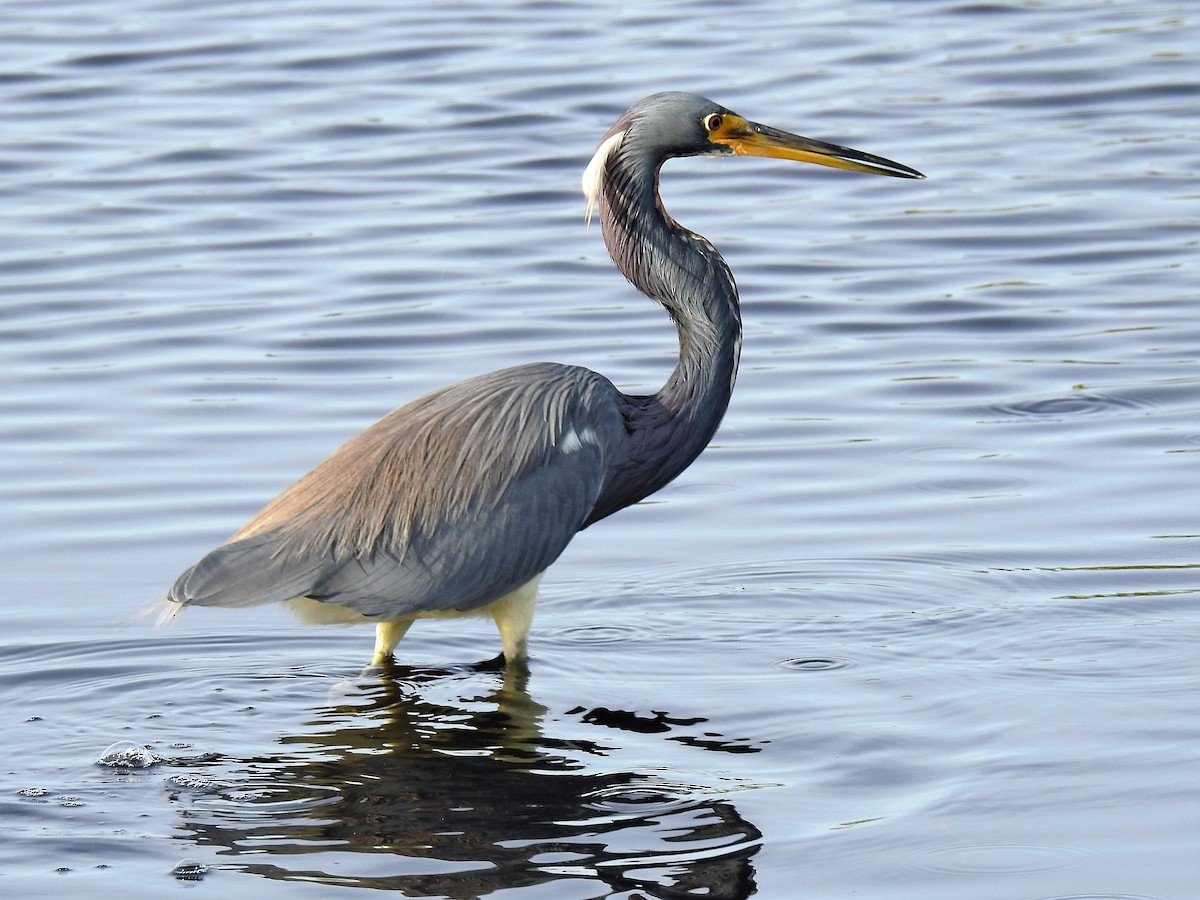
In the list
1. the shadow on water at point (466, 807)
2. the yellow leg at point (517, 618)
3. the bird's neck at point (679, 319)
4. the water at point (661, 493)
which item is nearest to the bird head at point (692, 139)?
the bird's neck at point (679, 319)

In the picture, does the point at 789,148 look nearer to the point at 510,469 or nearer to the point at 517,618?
the point at 510,469

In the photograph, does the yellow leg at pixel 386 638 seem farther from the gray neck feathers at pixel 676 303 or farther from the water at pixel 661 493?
the gray neck feathers at pixel 676 303

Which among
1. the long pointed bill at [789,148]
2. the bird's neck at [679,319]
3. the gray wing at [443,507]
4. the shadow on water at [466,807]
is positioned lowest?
the shadow on water at [466,807]

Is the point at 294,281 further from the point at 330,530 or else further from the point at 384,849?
the point at 384,849

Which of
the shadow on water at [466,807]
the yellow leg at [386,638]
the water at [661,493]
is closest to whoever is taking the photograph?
the shadow on water at [466,807]

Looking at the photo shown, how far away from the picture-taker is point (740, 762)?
668 cm

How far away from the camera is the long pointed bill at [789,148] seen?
26.8ft

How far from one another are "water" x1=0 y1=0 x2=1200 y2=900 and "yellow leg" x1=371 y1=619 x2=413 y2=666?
10 centimetres

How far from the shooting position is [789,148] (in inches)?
328

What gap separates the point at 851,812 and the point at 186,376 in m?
5.87

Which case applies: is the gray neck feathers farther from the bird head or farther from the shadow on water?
the shadow on water

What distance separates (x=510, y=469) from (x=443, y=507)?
0.92ft

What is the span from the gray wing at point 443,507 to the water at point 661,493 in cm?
42

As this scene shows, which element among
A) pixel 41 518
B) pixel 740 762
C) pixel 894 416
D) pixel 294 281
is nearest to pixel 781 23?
pixel 294 281
